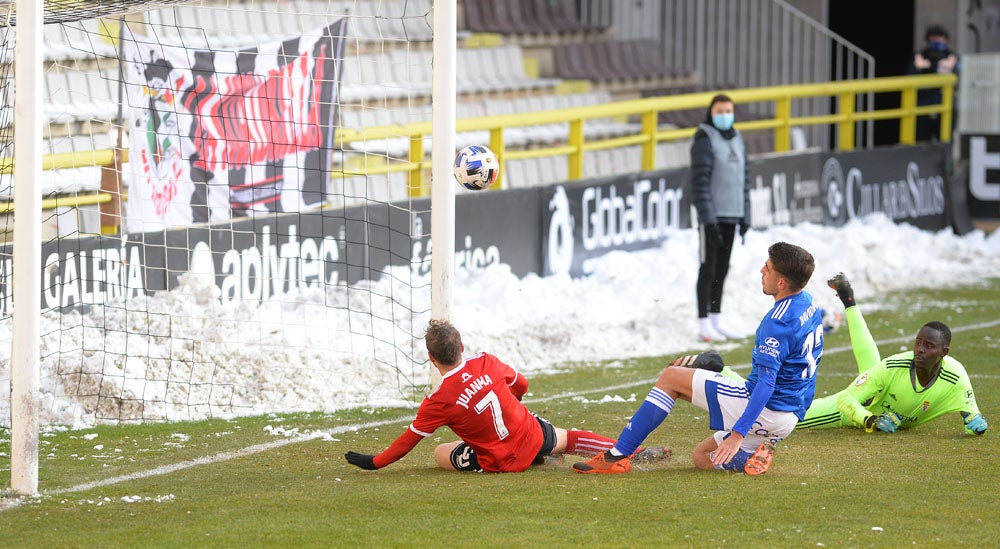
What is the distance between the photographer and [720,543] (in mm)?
5285

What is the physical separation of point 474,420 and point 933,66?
13074 millimetres

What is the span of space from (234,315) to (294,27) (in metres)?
6.40

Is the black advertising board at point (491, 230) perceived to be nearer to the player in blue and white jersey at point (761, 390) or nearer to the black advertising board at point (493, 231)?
the black advertising board at point (493, 231)

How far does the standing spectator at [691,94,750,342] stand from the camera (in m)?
10.8

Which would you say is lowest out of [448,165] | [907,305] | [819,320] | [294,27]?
[907,305]

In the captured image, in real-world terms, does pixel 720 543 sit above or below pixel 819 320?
below

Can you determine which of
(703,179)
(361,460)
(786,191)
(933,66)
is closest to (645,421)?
(361,460)

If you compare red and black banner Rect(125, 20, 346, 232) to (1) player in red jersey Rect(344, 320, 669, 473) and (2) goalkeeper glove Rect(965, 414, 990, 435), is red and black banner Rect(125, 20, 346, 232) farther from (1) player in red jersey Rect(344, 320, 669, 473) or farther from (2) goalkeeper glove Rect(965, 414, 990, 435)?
(2) goalkeeper glove Rect(965, 414, 990, 435)

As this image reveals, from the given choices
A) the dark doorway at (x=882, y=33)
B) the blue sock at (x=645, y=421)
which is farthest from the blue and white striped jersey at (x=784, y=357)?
the dark doorway at (x=882, y=33)

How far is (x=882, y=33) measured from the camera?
21625 mm

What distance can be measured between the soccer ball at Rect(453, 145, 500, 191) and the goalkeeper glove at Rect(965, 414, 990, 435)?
281cm

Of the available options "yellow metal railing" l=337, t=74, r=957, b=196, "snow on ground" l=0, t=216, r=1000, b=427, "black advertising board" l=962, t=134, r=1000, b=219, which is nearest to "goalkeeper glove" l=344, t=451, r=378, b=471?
"snow on ground" l=0, t=216, r=1000, b=427

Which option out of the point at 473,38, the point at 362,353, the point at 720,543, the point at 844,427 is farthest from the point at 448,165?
the point at 473,38

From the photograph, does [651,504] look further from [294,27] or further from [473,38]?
[473,38]
